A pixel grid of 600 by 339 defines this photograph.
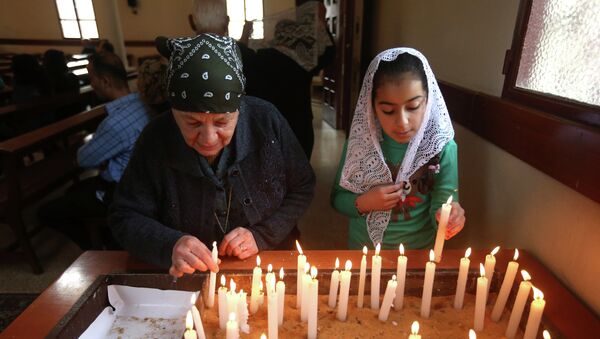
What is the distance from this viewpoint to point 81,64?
7.14m

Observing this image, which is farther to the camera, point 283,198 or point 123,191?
point 283,198

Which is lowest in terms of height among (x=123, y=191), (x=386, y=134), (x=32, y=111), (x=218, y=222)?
(x=32, y=111)

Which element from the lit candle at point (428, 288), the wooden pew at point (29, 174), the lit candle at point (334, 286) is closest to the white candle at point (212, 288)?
the lit candle at point (334, 286)

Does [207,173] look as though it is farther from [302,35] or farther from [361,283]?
[302,35]

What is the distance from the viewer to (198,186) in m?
1.34

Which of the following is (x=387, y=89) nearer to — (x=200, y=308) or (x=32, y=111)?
(x=200, y=308)

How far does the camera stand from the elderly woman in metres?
1.13

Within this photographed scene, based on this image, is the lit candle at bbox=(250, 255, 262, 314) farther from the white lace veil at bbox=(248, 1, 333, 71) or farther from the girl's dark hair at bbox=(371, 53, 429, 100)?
the white lace veil at bbox=(248, 1, 333, 71)

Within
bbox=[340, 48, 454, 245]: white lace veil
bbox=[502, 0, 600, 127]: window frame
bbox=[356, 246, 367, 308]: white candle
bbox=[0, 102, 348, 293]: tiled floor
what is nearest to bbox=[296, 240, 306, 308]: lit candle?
bbox=[356, 246, 367, 308]: white candle

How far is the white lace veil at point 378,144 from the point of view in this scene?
1.41m

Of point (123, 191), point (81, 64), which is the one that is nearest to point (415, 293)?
point (123, 191)

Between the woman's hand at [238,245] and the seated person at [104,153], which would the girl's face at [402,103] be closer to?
the woman's hand at [238,245]

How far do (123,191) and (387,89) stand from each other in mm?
949

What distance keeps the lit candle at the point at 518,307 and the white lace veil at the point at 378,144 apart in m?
0.55
